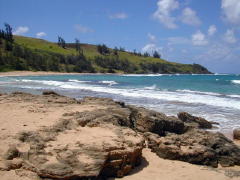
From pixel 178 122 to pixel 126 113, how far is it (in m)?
1.87

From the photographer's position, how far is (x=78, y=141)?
708 centimetres

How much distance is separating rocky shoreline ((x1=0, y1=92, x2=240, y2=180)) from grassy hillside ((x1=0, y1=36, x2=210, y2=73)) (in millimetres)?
73280

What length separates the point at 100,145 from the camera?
6848mm

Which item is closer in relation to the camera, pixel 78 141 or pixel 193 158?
pixel 78 141

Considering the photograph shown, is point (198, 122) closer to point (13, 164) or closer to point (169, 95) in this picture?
point (13, 164)

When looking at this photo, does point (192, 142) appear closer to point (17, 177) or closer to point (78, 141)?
point (78, 141)

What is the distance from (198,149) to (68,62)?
100758 mm

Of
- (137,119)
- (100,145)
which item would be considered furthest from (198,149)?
(100,145)

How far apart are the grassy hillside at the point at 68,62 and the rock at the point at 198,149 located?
7481 cm

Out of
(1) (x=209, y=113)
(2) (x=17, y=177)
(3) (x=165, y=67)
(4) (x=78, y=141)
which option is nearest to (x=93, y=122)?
(4) (x=78, y=141)

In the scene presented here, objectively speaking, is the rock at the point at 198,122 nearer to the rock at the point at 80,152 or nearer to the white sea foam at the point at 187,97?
the rock at the point at 80,152

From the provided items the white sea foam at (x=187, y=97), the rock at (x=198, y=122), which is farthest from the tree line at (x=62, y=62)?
A: the rock at (x=198, y=122)

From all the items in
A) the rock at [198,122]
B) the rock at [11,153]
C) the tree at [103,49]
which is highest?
the tree at [103,49]

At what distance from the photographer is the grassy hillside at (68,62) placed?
85.8 meters
